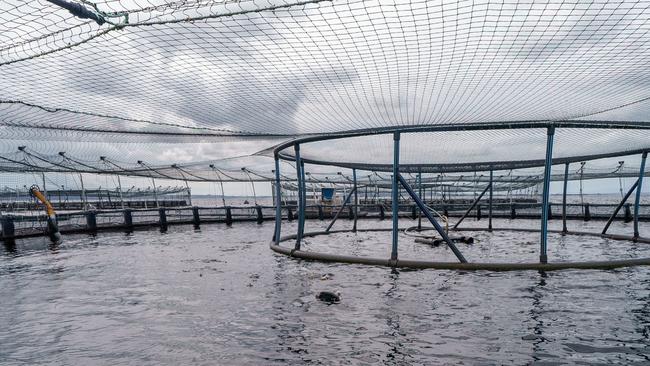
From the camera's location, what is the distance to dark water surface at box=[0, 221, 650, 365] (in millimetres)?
4230

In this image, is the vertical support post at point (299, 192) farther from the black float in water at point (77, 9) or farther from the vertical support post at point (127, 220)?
the vertical support post at point (127, 220)

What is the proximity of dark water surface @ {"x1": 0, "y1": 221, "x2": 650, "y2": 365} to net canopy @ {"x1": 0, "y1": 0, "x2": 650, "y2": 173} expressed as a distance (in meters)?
3.76

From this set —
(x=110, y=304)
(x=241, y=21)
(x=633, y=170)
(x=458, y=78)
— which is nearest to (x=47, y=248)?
(x=110, y=304)

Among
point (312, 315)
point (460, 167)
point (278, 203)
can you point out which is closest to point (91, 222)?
point (278, 203)

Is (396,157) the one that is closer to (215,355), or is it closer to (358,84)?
(358,84)

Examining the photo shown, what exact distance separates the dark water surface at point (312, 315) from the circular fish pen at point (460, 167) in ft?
1.64

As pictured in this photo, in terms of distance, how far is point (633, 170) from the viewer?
32.5 meters

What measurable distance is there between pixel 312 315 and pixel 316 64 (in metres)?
7.21

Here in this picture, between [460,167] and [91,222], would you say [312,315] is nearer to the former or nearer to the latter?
[460,167]

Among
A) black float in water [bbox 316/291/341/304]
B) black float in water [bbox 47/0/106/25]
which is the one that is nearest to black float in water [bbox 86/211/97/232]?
black float in water [bbox 47/0/106/25]

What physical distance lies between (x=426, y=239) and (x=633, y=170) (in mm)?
29474

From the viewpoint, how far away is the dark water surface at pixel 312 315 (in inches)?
167

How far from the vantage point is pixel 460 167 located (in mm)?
17312

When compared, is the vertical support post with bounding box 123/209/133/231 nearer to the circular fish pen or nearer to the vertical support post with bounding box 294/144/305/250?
the circular fish pen
